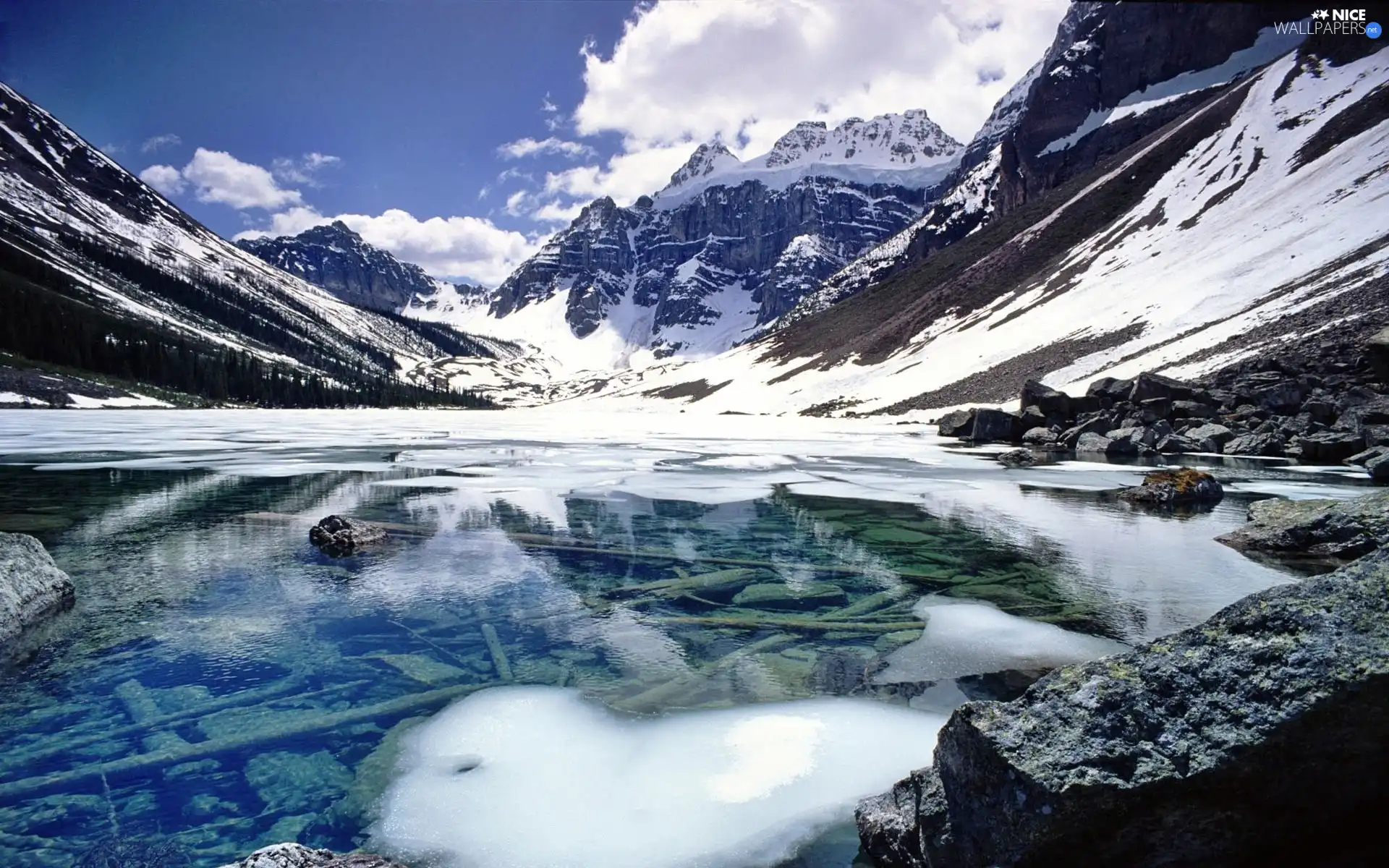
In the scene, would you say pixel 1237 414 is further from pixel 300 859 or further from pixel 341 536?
pixel 300 859

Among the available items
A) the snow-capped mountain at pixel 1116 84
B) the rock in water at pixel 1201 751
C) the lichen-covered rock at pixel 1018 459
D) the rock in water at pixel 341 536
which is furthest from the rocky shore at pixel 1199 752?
the snow-capped mountain at pixel 1116 84

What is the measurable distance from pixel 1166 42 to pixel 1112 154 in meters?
26.8

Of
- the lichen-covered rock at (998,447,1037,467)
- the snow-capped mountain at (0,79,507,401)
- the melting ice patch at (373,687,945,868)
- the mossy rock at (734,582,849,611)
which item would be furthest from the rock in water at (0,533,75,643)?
the snow-capped mountain at (0,79,507,401)

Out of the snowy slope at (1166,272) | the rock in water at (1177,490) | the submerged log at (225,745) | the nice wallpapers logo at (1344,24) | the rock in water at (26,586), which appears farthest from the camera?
the nice wallpapers logo at (1344,24)

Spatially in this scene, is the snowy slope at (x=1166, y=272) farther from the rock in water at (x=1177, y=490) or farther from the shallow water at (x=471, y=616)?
the shallow water at (x=471, y=616)

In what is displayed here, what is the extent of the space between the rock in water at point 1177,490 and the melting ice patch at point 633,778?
43.2 feet

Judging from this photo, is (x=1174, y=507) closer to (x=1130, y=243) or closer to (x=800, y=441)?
(x=800, y=441)

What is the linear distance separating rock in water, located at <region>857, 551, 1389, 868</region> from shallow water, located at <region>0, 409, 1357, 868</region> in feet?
4.17

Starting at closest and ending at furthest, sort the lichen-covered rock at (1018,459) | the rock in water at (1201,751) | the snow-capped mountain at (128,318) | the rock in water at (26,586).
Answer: the rock in water at (1201,751) < the rock in water at (26,586) < the lichen-covered rock at (1018,459) < the snow-capped mountain at (128,318)

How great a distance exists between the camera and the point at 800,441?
3988 cm

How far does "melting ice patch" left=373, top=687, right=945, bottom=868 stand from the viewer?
3959 mm

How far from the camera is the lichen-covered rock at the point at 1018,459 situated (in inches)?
992

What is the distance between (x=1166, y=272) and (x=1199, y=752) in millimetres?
75214

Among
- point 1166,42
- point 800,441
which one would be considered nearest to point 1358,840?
point 800,441
